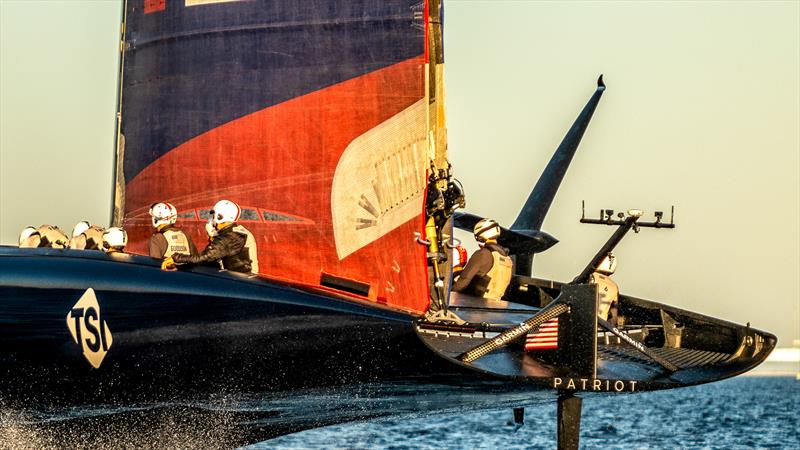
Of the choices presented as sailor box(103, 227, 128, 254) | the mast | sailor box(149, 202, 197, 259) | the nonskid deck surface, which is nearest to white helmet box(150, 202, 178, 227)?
sailor box(149, 202, 197, 259)

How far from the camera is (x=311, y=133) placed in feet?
47.4

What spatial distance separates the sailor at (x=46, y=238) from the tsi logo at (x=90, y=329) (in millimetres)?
2780

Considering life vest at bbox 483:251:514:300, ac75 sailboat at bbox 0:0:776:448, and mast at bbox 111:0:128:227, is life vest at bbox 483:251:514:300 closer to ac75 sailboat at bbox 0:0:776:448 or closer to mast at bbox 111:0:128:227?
ac75 sailboat at bbox 0:0:776:448

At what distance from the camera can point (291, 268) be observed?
47.2 ft

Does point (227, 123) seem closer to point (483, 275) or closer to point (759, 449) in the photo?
point (483, 275)

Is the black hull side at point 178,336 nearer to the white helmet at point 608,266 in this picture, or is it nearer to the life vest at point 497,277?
the life vest at point 497,277

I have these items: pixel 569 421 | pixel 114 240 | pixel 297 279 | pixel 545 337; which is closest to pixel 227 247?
pixel 297 279

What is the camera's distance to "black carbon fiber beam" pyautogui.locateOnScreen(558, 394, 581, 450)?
49.4ft

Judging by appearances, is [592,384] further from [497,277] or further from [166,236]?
[166,236]

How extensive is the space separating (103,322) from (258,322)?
137 centimetres

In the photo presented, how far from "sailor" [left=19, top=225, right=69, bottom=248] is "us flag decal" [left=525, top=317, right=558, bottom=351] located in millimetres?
Result: 5088

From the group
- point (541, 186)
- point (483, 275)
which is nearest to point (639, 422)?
point (541, 186)

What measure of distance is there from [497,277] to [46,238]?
4485mm

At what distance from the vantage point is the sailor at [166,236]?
14.2 meters
